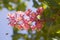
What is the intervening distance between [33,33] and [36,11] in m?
0.10

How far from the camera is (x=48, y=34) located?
26.9 inches

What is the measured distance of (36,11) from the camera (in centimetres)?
77

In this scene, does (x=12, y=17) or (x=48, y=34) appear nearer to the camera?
(x=48, y=34)

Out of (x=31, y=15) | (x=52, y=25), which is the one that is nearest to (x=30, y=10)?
(x=31, y=15)

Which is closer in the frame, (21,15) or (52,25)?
(52,25)

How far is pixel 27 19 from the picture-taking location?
2.60 feet

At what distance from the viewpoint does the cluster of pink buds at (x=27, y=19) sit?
0.75 meters

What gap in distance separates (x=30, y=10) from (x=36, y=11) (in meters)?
0.04

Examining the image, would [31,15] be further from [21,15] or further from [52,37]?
[52,37]

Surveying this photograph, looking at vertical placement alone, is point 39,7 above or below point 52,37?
above

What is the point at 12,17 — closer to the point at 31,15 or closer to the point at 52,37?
the point at 31,15

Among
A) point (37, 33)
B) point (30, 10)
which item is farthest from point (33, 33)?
point (30, 10)

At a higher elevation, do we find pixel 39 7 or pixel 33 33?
pixel 39 7

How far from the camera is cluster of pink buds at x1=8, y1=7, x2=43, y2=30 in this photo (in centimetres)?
75
